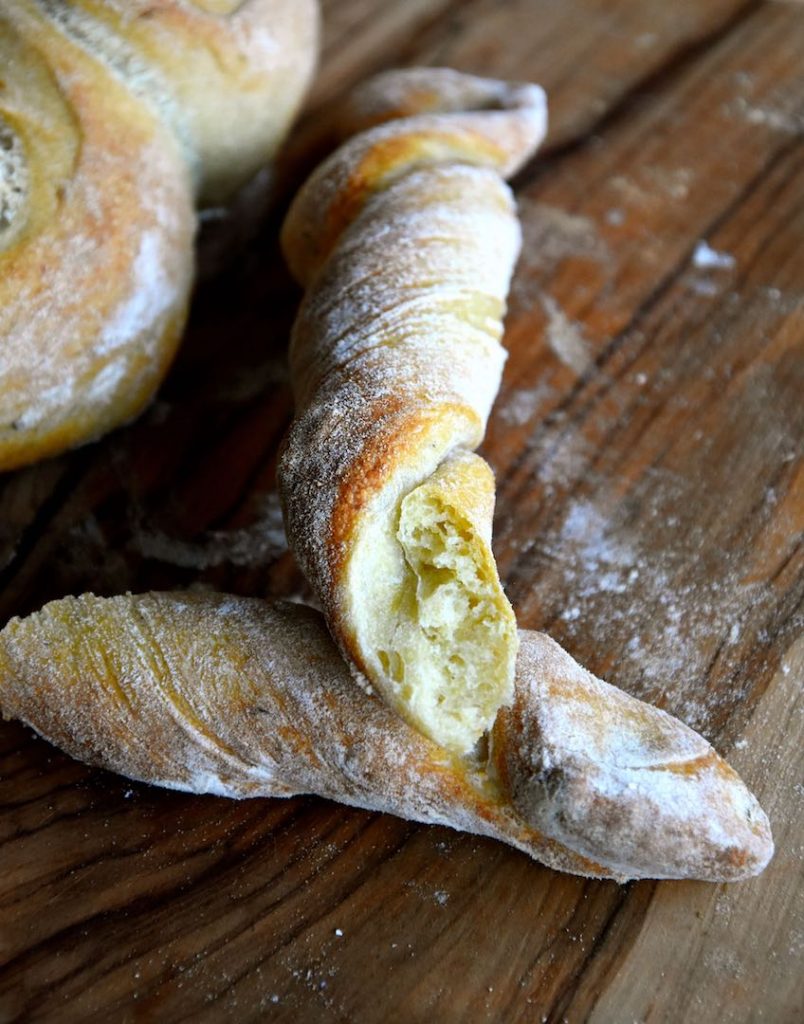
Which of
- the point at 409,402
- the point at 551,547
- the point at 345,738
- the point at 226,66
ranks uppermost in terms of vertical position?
the point at 226,66

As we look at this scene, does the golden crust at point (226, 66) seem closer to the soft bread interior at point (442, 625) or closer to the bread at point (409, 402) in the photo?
the bread at point (409, 402)

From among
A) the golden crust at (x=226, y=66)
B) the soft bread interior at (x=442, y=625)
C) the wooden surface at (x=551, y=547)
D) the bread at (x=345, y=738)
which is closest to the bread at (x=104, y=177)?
the golden crust at (x=226, y=66)

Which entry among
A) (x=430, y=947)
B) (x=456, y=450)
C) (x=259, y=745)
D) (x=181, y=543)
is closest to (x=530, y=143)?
(x=456, y=450)

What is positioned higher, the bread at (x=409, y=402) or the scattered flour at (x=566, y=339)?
the bread at (x=409, y=402)

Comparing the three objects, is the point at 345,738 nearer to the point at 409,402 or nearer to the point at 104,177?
the point at 409,402

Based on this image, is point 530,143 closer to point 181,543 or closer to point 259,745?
point 181,543

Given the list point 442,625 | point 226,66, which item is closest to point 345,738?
point 442,625
